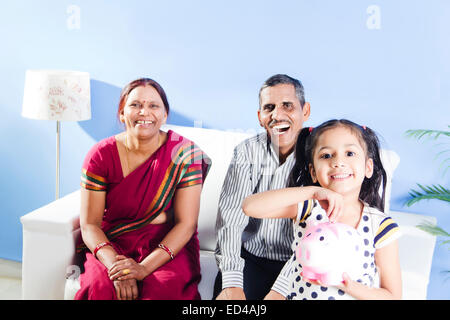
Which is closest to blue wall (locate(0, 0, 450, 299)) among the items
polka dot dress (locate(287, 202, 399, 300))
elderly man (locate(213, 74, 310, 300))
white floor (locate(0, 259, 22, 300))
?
elderly man (locate(213, 74, 310, 300))

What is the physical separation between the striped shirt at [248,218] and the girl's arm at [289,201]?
0.59ft

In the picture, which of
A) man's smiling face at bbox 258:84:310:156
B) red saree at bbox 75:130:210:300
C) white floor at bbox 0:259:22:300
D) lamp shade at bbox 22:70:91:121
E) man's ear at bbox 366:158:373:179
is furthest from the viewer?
white floor at bbox 0:259:22:300

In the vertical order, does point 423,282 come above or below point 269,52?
below

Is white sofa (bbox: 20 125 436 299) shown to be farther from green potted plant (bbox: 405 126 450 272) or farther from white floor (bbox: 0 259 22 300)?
white floor (bbox: 0 259 22 300)

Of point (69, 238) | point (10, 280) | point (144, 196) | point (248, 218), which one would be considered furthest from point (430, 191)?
point (10, 280)

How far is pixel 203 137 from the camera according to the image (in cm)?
168

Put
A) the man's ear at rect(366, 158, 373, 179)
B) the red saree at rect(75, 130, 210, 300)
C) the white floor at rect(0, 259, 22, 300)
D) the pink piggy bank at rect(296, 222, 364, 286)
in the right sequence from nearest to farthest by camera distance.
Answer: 1. the pink piggy bank at rect(296, 222, 364, 286)
2. the man's ear at rect(366, 158, 373, 179)
3. the red saree at rect(75, 130, 210, 300)
4. the white floor at rect(0, 259, 22, 300)

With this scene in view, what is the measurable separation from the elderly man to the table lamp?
2.70 feet

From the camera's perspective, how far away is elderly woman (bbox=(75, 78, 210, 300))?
1450mm

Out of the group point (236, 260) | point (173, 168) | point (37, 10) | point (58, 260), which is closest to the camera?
point (236, 260)

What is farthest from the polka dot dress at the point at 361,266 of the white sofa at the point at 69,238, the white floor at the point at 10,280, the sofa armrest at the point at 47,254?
the white floor at the point at 10,280
